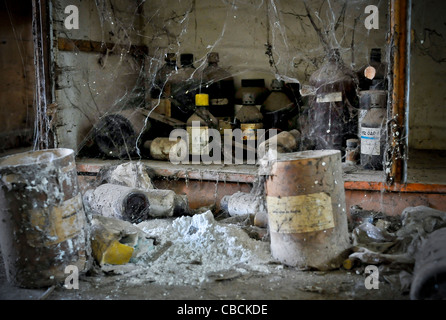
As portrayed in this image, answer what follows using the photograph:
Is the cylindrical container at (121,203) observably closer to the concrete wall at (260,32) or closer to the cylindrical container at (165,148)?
the cylindrical container at (165,148)

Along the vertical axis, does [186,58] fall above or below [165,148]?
above

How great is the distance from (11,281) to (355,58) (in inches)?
125

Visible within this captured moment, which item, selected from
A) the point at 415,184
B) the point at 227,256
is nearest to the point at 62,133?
the point at 227,256

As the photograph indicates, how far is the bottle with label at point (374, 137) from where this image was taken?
118 inches

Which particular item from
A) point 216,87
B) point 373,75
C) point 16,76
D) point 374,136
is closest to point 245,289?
point 374,136

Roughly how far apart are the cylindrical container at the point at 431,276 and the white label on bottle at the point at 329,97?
1.64 m

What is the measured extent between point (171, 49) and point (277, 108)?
1.33 m

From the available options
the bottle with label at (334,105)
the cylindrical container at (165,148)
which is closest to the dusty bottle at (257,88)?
the bottle with label at (334,105)

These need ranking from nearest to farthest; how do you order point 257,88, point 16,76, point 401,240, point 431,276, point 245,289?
point 431,276 → point 245,289 → point 401,240 → point 257,88 → point 16,76

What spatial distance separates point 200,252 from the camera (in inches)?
95.9

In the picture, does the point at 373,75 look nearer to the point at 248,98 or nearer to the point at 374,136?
the point at 374,136

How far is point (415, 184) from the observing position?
2781mm

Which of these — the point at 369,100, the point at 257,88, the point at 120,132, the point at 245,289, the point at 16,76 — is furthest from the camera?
the point at 16,76

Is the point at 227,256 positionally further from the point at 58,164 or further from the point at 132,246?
the point at 58,164
